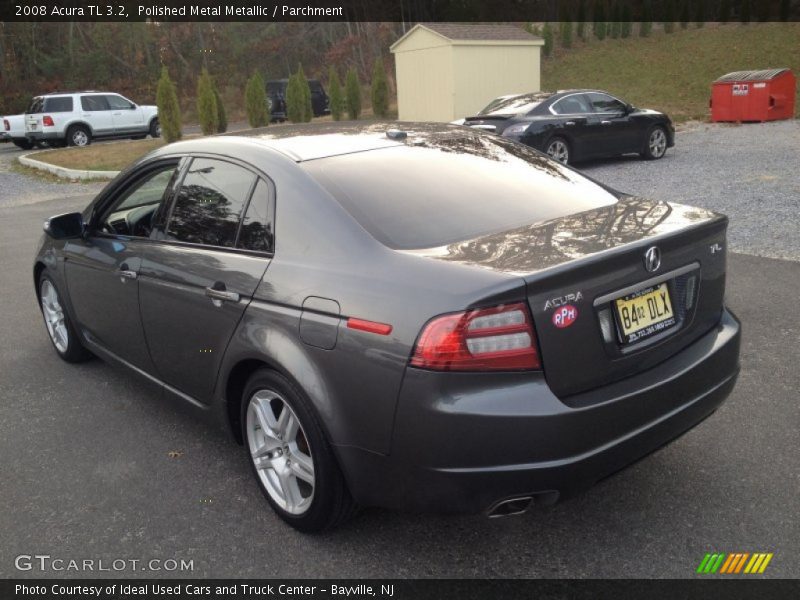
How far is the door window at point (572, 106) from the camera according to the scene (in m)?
13.5

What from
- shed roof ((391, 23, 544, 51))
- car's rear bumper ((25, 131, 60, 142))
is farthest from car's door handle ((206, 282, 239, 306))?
car's rear bumper ((25, 131, 60, 142))

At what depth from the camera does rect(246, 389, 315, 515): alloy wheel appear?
2.94m

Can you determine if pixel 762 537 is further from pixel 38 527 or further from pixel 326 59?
pixel 326 59

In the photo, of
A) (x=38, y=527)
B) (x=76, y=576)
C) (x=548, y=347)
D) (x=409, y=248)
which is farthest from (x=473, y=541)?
(x=38, y=527)

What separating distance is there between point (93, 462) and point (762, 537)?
3047mm

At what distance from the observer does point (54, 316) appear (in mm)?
5141

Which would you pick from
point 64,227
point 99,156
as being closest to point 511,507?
point 64,227

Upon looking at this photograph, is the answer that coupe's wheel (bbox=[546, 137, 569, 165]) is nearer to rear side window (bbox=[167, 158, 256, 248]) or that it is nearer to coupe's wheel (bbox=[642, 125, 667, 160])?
coupe's wheel (bbox=[642, 125, 667, 160])

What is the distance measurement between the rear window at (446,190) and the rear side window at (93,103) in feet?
78.5

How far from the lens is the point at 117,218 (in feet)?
14.2

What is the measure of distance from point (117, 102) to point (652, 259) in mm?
25686

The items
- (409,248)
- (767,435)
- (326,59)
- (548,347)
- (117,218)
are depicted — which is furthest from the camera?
(326,59)

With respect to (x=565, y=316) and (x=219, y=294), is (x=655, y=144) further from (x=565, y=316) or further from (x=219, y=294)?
(x=565, y=316)

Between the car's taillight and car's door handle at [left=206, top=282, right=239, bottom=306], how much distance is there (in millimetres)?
1031
